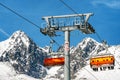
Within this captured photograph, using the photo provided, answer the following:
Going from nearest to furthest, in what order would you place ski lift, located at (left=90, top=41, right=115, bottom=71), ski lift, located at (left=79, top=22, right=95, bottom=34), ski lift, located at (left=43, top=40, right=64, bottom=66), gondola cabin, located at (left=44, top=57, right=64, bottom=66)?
ski lift, located at (left=79, top=22, right=95, bottom=34), ski lift, located at (left=43, top=40, right=64, bottom=66), gondola cabin, located at (left=44, top=57, right=64, bottom=66), ski lift, located at (left=90, top=41, right=115, bottom=71)

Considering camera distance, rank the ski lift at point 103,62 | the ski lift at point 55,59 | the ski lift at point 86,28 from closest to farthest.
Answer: the ski lift at point 86,28 < the ski lift at point 55,59 < the ski lift at point 103,62

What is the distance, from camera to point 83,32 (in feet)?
149

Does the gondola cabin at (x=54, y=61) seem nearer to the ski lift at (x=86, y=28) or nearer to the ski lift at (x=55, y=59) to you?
the ski lift at (x=55, y=59)

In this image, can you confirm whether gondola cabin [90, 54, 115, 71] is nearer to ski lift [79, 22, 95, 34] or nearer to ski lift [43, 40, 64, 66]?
ski lift [43, 40, 64, 66]

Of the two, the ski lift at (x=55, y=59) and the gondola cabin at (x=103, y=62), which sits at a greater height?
the gondola cabin at (x=103, y=62)

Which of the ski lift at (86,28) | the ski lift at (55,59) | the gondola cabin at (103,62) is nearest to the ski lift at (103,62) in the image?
the gondola cabin at (103,62)

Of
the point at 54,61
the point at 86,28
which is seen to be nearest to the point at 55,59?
the point at 54,61

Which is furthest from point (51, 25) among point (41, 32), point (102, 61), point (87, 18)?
point (102, 61)

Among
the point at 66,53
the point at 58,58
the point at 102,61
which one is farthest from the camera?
the point at 102,61

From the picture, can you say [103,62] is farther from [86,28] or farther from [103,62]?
[86,28]

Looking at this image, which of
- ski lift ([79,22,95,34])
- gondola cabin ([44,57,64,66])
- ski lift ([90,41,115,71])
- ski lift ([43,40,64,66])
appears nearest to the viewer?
ski lift ([79,22,95,34])

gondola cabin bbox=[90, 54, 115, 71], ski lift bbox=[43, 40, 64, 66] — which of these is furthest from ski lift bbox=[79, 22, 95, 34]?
gondola cabin bbox=[90, 54, 115, 71]

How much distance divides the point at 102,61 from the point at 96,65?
6.78 ft

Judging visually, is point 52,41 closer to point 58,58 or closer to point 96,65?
point 58,58
